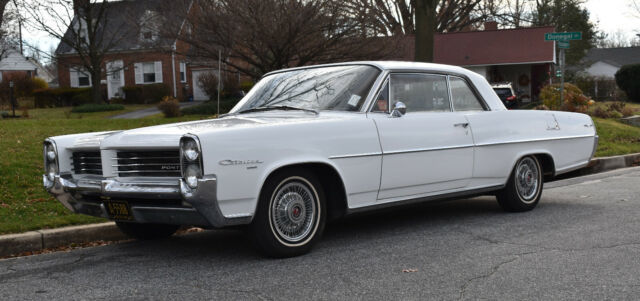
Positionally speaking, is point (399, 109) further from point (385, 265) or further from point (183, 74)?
point (183, 74)

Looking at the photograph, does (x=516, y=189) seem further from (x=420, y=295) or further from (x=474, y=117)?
(x=420, y=295)

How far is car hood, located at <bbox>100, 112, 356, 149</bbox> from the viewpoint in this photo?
5088 millimetres

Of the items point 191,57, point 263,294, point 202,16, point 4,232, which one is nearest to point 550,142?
point 263,294

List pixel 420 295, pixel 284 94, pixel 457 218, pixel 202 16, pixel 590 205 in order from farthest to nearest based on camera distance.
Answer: pixel 202 16 → pixel 590 205 → pixel 457 218 → pixel 284 94 → pixel 420 295

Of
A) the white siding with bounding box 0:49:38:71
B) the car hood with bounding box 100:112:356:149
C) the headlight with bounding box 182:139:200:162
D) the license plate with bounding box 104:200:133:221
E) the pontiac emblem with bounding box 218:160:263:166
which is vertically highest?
the white siding with bounding box 0:49:38:71

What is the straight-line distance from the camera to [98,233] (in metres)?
6.64

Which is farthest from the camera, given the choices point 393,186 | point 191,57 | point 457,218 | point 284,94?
point 191,57

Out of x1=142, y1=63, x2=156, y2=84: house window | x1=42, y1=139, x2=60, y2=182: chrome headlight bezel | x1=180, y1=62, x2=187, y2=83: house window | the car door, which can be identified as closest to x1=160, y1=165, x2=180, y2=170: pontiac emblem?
x1=42, y1=139, x2=60, y2=182: chrome headlight bezel

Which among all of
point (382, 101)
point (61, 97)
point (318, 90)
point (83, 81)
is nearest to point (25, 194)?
point (318, 90)

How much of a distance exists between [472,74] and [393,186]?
6.38 feet

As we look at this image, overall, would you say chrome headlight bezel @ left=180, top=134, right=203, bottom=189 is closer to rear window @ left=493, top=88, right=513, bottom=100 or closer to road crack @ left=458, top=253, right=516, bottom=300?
road crack @ left=458, top=253, right=516, bottom=300

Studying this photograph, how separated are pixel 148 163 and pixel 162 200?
312 millimetres

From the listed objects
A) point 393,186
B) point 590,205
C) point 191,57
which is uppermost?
point 191,57

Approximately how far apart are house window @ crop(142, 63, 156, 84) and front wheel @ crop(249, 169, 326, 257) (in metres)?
39.1
